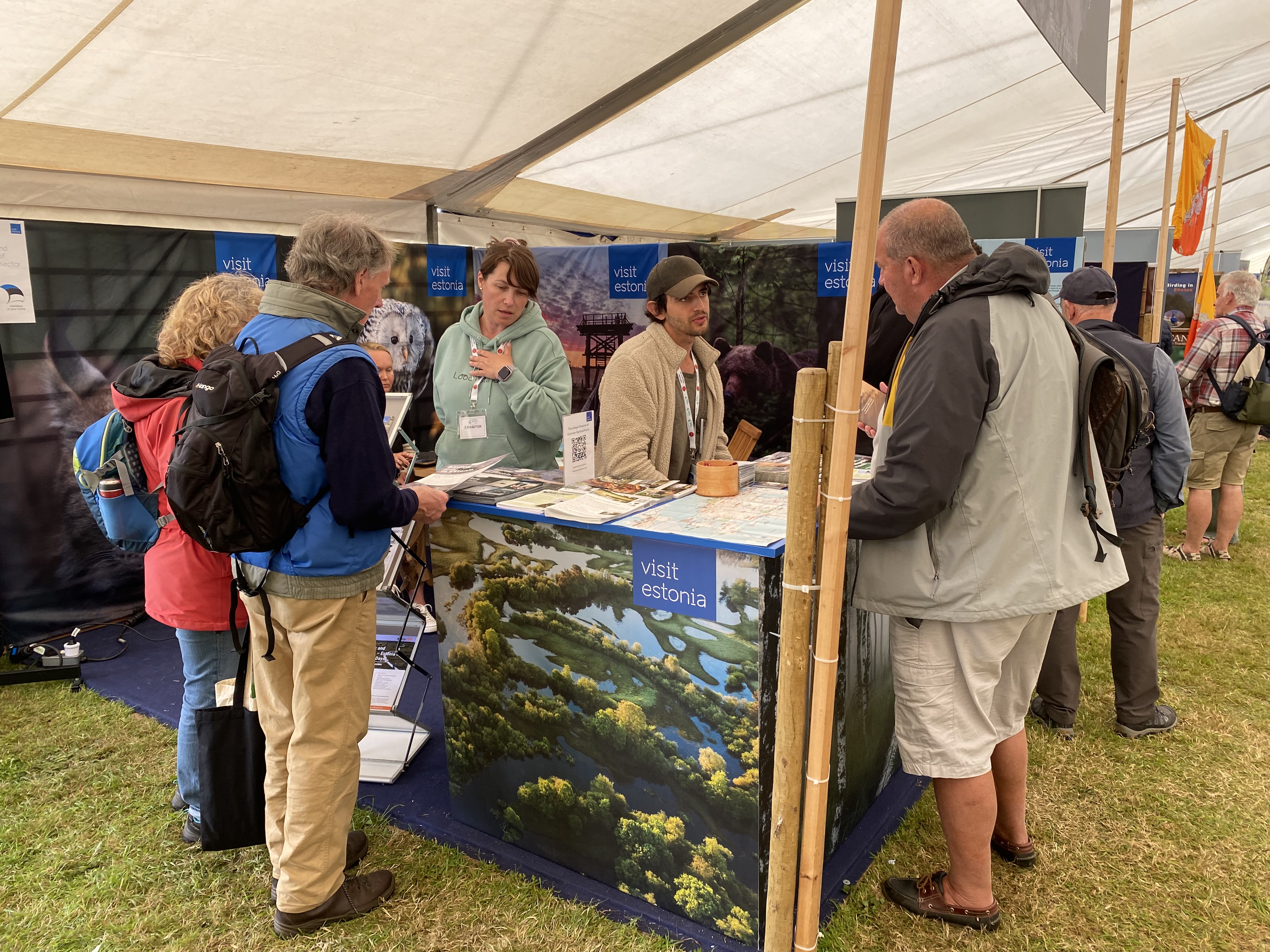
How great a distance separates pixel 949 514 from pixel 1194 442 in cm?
443

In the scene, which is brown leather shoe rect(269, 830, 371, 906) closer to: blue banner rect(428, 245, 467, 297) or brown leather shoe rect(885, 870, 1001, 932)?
brown leather shoe rect(885, 870, 1001, 932)

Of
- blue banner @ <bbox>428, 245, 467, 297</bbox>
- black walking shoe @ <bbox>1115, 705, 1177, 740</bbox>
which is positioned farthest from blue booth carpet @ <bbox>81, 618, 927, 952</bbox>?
blue banner @ <bbox>428, 245, 467, 297</bbox>

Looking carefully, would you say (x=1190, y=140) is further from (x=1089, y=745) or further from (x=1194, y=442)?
(x=1089, y=745)

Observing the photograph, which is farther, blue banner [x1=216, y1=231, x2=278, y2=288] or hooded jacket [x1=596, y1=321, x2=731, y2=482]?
blue banner [x1=216, y1=231, x2=278, y2=288]

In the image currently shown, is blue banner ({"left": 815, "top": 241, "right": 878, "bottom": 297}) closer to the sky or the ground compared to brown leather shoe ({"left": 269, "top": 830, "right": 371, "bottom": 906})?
closer to the sky

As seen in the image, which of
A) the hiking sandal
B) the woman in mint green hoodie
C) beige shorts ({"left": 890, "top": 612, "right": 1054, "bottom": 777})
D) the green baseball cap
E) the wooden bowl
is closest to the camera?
beige shorts ({"left": 890, "top": 612, "right": 1054, "bottom": 777})

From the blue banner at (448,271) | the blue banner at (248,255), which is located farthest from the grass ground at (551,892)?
the blue banner at (448,271)

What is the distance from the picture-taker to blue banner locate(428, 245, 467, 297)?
541 centimetres

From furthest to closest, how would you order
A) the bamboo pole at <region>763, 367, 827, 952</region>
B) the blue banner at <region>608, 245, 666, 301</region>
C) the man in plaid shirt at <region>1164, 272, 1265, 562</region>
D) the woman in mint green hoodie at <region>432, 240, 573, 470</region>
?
the blue banner at <region>608, 245, 666, 301</region> → the man in plaid shirt at <region>1164, 272, 1265, 562</region> → the woman in mint green hoodie at <region>432, 240, 573, 470</region> → the bamboo pole at <region>763, 367, 827, 952</region>

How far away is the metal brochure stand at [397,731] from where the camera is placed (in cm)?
285

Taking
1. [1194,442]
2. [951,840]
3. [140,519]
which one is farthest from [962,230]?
[1194,442]

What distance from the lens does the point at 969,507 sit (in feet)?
5.98

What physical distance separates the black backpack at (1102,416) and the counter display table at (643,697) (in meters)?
0.60

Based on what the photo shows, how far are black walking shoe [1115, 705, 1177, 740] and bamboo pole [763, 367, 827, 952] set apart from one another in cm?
201
